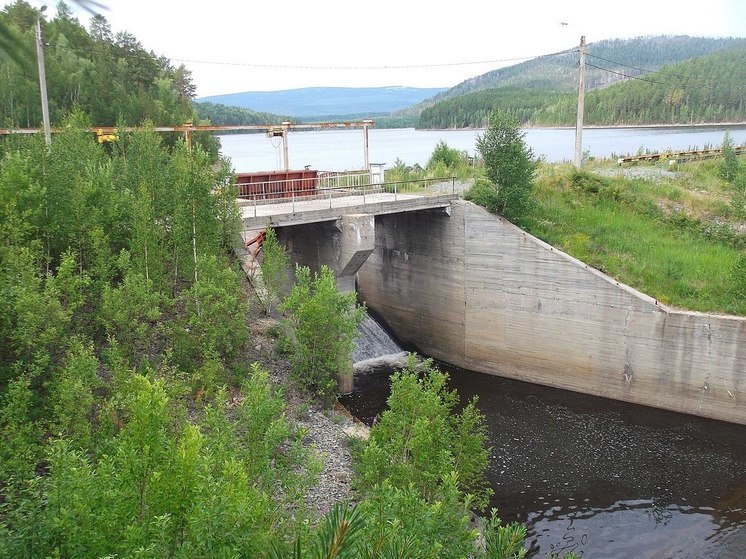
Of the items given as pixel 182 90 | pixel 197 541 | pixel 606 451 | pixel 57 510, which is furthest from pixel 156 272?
pixel 182 90

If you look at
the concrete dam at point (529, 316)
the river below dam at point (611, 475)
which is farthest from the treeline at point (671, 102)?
the river below dam at point (611, 475)

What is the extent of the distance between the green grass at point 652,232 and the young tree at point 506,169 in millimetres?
1103

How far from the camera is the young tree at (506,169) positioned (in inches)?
1094

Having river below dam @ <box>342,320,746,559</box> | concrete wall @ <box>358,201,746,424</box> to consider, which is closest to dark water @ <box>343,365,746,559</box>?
river below dam @ <box>342,320,746,559</box>

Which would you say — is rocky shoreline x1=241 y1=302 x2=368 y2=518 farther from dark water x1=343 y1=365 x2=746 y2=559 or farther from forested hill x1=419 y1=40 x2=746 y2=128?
forested hill x1=419 y1=40 x2=746 y2=128

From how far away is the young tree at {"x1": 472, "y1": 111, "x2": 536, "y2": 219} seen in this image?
27781mm

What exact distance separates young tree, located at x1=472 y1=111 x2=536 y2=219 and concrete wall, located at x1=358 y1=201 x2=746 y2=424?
859 mm

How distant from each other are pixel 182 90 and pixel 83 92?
34614 mm

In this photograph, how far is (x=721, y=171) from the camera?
36031 millimetres

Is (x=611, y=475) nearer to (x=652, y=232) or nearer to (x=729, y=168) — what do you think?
(x=652, y=232)

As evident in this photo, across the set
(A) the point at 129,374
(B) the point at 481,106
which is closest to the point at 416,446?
(A) the point at 129,374

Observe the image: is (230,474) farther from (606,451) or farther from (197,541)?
(606,451)

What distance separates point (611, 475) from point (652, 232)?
42.5 ft

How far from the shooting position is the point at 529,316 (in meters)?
26.4
